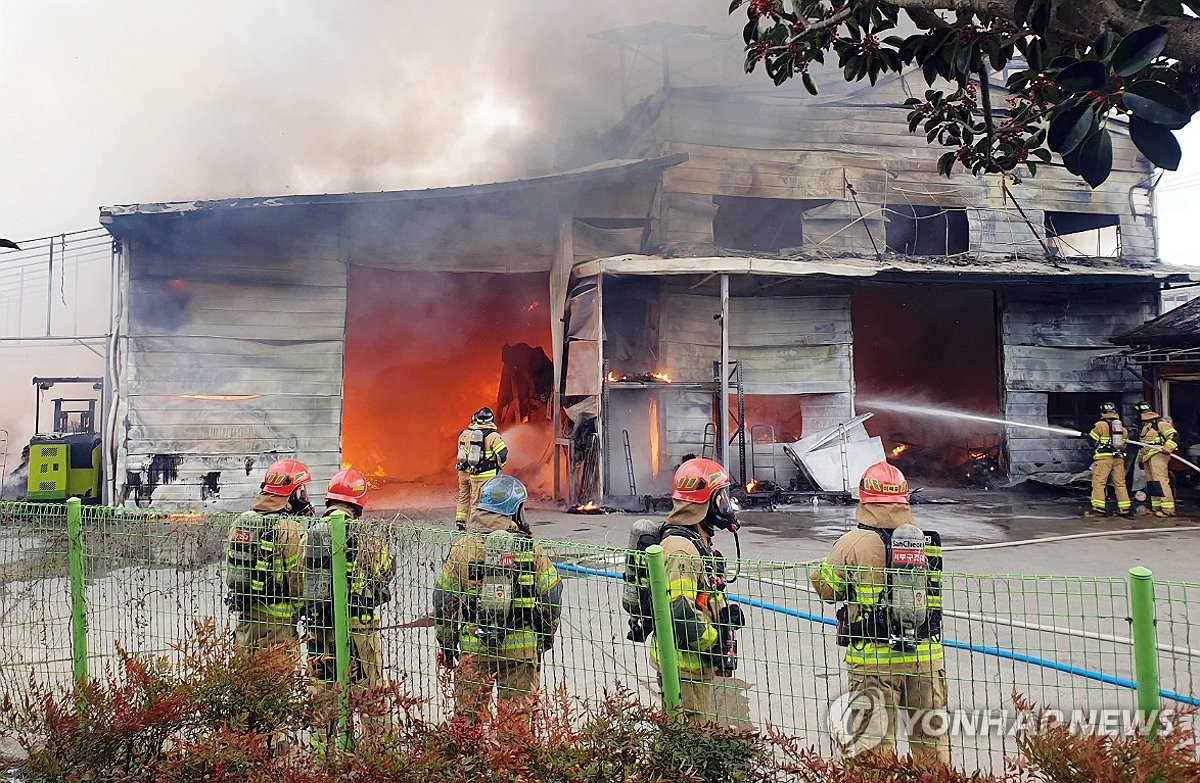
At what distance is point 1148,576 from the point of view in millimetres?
2393

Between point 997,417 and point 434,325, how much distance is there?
1229 cm

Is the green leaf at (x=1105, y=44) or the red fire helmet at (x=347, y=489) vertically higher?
the green leaf at (x=1105, y=44)

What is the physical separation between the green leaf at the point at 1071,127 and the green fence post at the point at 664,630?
73.3 inches

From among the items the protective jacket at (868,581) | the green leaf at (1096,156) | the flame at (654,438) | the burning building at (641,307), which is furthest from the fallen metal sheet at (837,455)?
the green leaf at (1096,156)

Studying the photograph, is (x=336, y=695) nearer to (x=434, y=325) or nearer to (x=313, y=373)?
(x=313, y=373)

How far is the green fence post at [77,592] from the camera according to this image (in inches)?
152

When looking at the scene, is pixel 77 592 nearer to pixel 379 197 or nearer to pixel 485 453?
pixel 485 453

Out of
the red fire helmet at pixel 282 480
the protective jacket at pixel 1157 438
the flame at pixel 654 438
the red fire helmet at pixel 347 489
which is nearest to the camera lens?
the red fire helmet at pixel 347 489

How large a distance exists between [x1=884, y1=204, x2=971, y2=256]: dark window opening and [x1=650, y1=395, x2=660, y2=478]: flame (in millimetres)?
6602

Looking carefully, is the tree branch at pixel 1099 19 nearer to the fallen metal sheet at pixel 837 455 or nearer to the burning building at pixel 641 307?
the burning building at pixel 641 307

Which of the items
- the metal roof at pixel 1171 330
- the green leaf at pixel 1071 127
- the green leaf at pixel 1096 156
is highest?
the metal roof at pixel 1171 330

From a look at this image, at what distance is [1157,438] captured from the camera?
10992 mm

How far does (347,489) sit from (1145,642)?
12.2 ft

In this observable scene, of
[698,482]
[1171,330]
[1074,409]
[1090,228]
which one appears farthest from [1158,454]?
[698,482]
